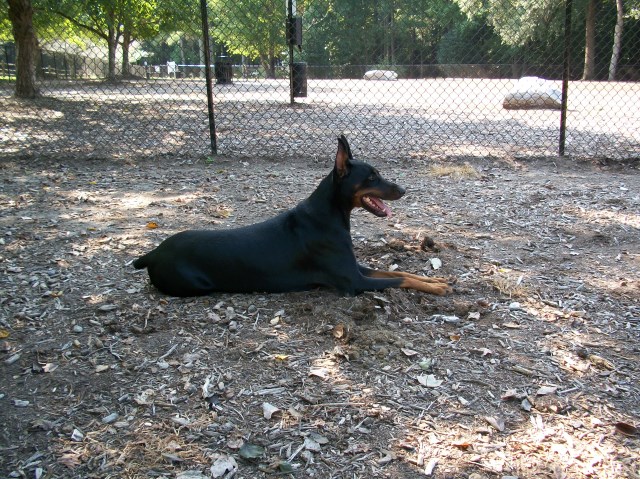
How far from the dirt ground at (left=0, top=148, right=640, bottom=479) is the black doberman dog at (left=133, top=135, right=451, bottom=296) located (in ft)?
0.35

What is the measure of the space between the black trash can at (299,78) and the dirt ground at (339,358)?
6.58 metres

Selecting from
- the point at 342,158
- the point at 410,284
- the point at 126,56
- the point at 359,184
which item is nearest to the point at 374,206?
the point at 359,184

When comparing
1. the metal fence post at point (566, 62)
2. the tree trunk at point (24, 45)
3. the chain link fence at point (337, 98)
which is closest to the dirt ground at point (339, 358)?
the metal fence post at point (566, 62)

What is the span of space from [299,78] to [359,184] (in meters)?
8.42

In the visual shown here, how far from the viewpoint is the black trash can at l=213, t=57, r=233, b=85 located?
11.4 m

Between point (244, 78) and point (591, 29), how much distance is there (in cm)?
1314

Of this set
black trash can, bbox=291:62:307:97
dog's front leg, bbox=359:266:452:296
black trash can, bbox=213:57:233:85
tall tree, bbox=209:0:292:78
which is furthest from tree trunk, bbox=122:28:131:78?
dog's front leg, bbox=359:266:452:296

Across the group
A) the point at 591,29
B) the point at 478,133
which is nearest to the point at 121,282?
the point at 478,133

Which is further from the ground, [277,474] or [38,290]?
[38,290]

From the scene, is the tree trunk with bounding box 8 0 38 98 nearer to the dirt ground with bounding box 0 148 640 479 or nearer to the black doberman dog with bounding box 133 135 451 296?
the dirt ground with bounding box 0 148 640 479

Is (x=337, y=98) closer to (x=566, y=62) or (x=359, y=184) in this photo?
(x=566, y=62)

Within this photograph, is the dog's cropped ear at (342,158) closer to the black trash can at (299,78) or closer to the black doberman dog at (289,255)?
the black doberman dog at (289,255)

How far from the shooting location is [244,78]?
466 inches

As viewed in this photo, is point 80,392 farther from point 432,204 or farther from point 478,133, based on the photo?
point 478,133
